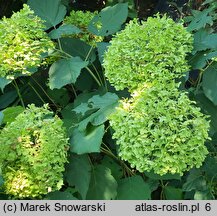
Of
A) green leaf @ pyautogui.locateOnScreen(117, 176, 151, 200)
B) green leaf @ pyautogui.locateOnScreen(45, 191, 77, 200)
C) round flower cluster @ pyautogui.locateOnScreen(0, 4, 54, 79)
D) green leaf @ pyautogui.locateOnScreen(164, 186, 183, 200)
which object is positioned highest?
round flower cluster @ pyautogui.locateOnScreen(0, 4, 54, 79)

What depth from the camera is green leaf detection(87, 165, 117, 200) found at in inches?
67.2

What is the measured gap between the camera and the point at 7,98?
211cm

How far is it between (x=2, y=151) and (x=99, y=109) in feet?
1.27

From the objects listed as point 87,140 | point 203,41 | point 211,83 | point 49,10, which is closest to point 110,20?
point 49,10

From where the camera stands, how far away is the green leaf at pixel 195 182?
179 cm

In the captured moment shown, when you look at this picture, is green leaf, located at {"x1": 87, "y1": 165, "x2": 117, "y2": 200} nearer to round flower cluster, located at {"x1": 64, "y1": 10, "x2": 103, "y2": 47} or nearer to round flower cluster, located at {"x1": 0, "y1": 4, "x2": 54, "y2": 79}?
round flower cluster, located at {"x1": 0, "y1": 4, "x2": 54, "y2": 79}

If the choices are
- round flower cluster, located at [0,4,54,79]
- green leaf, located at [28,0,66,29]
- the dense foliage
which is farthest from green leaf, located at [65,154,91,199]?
green leaf, located at [28,0,66,29]

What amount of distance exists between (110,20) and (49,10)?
289 mm

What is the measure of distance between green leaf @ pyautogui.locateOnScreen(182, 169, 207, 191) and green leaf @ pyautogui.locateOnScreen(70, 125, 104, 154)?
1.62 ft

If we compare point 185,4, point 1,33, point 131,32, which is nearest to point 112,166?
point 131,32

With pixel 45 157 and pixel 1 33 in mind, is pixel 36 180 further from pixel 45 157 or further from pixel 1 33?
pixel 1 33

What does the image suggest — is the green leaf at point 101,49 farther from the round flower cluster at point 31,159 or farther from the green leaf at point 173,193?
the green leaf at point 173,193

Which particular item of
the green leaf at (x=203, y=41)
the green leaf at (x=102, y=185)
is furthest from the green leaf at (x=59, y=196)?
the green leaf at (x=203, y=41)

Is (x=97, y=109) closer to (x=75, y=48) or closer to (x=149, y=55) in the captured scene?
Answer: (x=149, y=55)
